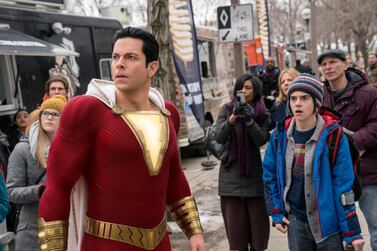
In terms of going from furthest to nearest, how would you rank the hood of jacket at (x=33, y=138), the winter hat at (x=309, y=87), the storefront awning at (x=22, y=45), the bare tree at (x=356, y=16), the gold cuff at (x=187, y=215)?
the bare tree at (x=356, y=16) → the storefront awning at (x=22, y=45) → the hood of jacket at (x=33, y=138) → the winter hat at (x=309, y=87) → the gold cuff at (x=187, y=215)

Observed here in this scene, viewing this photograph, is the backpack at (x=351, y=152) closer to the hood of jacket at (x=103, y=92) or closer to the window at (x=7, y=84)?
the hood of jacket at (x=103, y=92)

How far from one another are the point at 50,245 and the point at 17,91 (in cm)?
480

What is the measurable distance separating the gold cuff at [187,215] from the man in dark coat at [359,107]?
172 cm

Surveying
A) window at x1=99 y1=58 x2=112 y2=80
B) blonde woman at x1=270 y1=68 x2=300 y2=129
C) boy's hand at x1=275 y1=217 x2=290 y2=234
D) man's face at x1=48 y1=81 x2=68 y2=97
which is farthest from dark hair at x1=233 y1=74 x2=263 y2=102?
window at x1=99 y1=58 x2=112 y2=80

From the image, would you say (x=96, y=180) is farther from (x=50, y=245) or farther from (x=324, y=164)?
(x=324, y=164)

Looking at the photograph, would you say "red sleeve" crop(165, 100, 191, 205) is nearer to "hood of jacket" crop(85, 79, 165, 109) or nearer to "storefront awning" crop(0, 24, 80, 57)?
"hood of jacket" crop(85, 79, 165, 109)

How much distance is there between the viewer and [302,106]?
11.7ft

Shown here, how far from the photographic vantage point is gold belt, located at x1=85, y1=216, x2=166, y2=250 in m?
2.48

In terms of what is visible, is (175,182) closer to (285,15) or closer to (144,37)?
(144,37)

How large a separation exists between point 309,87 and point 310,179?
62 cm

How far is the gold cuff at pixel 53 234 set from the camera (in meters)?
2.39

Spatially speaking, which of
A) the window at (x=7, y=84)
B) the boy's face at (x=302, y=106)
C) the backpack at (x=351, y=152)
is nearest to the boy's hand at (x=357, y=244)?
the backpack at (x=351, y=152)

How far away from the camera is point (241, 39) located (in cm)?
860

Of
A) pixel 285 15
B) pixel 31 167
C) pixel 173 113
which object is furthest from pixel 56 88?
pixel 285 15
